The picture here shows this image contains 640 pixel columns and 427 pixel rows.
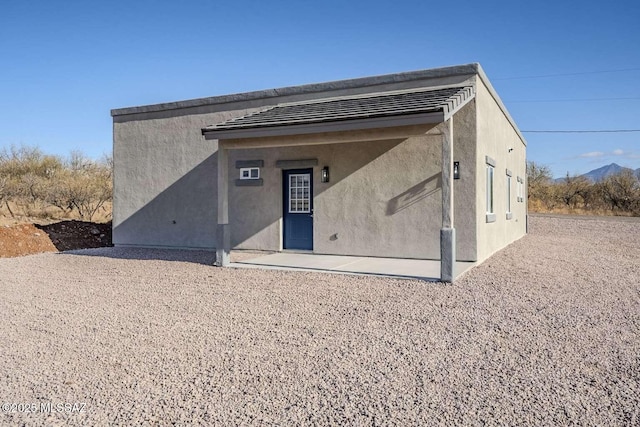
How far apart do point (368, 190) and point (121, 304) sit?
6187 mm

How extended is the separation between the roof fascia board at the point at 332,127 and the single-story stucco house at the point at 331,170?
0.06ft

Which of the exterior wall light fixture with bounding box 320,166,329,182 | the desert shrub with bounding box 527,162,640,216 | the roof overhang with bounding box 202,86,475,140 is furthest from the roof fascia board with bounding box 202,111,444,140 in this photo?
the desert shrub with bounding box 527,162,640,216

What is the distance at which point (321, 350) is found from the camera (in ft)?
14.7

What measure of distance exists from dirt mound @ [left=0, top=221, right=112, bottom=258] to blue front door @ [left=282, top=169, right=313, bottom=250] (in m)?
7.21

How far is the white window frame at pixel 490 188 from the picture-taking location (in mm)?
11133

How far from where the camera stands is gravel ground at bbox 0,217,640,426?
3.21m

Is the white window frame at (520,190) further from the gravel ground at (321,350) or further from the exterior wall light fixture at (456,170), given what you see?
the gravel ground at (321,350)

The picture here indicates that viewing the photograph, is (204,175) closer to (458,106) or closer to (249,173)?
(249,173)

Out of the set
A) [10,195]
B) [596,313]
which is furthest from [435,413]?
[10,195]

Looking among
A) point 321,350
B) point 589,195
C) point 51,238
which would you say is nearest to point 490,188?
point 321,350

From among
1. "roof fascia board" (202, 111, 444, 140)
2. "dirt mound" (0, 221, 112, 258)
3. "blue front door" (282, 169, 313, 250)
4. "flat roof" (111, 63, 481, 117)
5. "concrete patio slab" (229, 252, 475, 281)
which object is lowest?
"concrete patio slab" (229, 252, 475, 281)

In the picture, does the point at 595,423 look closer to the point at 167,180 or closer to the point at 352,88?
the point at 352,88

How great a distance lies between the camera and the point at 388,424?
9.80 ft

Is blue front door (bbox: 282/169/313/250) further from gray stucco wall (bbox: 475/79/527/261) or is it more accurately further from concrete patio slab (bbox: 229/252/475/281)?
gray stucco wall (bbox: 475/79/527/261)
